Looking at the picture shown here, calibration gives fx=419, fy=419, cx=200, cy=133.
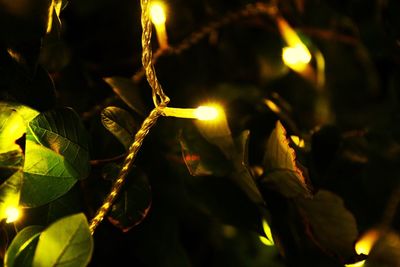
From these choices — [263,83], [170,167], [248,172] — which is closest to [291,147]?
[248,172]

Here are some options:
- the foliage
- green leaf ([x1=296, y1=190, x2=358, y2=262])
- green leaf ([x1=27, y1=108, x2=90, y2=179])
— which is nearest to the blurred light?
the foliage

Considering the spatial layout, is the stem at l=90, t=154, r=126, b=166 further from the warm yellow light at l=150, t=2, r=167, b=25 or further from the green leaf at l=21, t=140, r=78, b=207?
the warm yellow light at l=150, t=2, r=167, b=25

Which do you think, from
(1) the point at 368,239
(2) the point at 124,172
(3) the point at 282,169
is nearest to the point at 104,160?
(2) the point at 124,172

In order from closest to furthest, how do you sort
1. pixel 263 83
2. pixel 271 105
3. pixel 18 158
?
pixel 18 158 < pixel 271 105 < pixel 263 83

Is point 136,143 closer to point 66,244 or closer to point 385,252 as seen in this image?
point 66,244

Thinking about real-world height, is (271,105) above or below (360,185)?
above

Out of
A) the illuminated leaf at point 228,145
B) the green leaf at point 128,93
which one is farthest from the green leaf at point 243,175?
the green leaf at point 128,93

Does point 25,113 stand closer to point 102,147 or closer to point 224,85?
point 102,147
